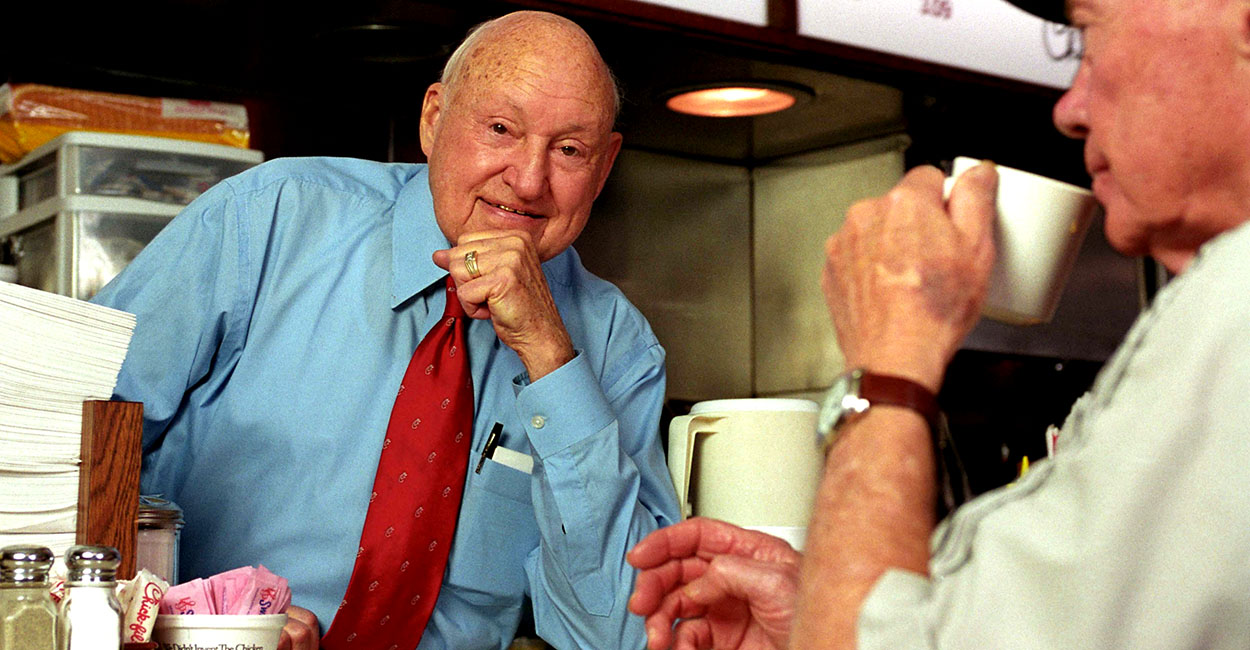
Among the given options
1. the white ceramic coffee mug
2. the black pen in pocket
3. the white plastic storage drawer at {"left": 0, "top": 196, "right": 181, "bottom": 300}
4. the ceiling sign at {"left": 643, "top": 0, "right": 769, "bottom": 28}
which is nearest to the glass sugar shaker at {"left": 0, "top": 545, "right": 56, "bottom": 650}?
the black pen in pocket

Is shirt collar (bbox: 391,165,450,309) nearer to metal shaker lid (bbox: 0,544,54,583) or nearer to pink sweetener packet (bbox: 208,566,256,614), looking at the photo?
pink sweetener packet (bbox: 208,566,256,614)

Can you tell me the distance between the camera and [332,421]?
169 cm

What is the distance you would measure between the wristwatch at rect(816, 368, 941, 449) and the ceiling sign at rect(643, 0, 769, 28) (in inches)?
77.3

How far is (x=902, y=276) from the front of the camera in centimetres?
82

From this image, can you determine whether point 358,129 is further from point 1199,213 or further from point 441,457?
point 1199,213

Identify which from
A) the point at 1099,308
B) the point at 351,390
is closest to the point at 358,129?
the point at 351,390

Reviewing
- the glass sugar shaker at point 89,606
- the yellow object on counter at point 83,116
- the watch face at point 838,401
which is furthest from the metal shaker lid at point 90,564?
the yellow object on counter at point 83,116

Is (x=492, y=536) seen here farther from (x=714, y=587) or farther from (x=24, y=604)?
(x=24, y=604)

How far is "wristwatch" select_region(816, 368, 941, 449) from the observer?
78cm

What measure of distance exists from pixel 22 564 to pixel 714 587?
0.56 metres

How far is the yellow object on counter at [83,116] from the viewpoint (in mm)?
2594

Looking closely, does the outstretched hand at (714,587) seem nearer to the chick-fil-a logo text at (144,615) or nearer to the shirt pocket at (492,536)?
the chick-fil-a logo text at (144,615)

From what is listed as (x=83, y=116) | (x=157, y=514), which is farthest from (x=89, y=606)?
(x=83, y=116)

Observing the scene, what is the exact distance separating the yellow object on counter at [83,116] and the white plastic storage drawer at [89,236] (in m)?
0.18
